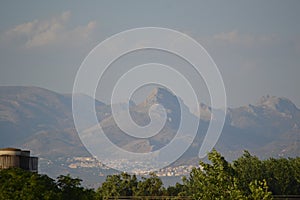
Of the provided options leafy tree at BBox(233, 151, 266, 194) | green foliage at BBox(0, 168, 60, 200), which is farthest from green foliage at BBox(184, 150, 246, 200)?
leafy tree at BBox(233, 151, 266, 194)

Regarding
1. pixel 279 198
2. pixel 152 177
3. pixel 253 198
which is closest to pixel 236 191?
pixel 253 198

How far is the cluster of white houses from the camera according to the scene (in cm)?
6016

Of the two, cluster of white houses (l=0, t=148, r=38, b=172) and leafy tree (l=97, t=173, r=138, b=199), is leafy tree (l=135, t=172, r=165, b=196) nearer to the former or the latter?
leafy tree (l=97, t=173, r=138, b=199)

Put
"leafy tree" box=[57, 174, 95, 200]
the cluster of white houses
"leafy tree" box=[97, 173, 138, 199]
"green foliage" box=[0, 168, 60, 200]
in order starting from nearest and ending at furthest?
"green foliage" box=[0, 168, 60, 200] → "leafy tree" box=[57, 174, 95, 200] → the cluster of white houses → "leafy tree" box=[97, 173, 138, 199]

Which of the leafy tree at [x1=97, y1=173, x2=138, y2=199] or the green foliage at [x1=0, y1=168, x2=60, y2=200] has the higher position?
the leafy tree at [x1=97, y1=173, x2=138, y2=199]

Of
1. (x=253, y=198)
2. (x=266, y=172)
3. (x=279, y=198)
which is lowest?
(x=253, y=198)

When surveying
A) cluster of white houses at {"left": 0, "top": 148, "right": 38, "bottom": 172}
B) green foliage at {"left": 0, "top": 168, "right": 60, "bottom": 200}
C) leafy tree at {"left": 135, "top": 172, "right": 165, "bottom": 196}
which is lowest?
green foliage at {"left": 0, "top": 168, "right": 60, "bottom": 200}

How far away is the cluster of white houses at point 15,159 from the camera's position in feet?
197

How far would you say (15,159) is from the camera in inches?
2392

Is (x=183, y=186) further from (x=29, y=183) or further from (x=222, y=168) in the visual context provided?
(x=29, y=183)

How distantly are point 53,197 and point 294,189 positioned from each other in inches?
2963

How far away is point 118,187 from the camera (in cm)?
11800

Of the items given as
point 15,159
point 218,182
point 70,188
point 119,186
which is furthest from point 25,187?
point 119,186

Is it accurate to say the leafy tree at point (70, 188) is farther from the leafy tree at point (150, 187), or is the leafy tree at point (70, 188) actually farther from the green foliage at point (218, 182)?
the leafy tree at point (150, 187)
